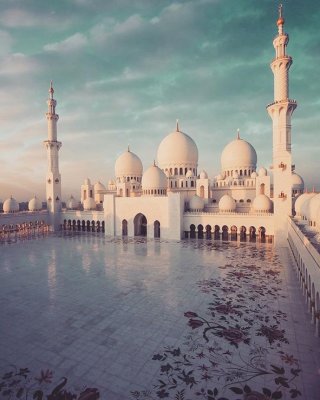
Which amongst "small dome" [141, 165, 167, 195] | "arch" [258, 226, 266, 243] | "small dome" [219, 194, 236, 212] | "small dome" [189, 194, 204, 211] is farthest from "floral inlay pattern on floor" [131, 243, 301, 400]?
"small dome" [141, 165, 167, 195]

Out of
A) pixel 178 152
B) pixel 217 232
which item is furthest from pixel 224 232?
pixel 178 152

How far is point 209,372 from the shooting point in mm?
6141

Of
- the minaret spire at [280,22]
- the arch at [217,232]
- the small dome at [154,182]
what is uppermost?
the minaret spire at [280,22]

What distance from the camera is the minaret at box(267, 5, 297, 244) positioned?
2000 cm

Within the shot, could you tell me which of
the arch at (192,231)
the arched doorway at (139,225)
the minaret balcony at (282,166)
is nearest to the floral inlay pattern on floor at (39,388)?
the minaret balcony at (282,166)

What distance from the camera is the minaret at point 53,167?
100 ft

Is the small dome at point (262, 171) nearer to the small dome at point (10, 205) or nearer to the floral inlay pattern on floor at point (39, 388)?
the floral inlay pattern on floor at point (39, 388)

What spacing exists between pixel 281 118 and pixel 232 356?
61.3 feet

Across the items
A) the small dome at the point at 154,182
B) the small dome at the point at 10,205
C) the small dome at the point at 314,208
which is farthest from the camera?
the small dome at the point at 10,205

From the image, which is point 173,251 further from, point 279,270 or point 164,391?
point 164,391

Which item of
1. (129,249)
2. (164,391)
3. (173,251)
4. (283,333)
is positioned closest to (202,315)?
(283,333)

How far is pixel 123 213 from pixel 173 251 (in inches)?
375

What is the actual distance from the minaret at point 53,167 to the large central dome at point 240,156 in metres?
20.8

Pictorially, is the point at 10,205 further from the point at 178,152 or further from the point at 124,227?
the point at 178,152
